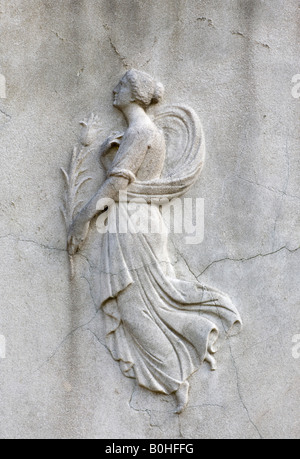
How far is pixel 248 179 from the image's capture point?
5953mm

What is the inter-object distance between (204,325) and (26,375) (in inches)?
47.5

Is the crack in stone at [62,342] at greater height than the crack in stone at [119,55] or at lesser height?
lesser

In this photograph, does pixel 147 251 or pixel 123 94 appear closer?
pixel 147 251

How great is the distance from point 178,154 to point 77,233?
0.87 metres

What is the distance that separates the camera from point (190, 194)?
5.93 m

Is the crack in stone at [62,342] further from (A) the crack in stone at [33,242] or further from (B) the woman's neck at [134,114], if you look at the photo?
(B) the woman's neck at [134,114]

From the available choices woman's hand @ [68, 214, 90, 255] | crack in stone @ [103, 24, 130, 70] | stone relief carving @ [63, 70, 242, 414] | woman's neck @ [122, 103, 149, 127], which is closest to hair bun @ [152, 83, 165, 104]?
stone relief carving @ [63, 70, 242, 414]

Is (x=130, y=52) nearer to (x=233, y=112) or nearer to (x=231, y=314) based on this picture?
(x=233, y=112)

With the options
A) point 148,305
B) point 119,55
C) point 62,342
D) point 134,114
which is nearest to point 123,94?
point 134,114

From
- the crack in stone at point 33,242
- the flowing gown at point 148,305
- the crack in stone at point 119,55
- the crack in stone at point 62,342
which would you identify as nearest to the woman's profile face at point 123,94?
the crack in stone at point 119,55

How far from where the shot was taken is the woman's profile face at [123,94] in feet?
19.5

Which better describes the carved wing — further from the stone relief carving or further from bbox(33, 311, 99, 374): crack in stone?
bbox(33, 311, 99, 374): crack in stone

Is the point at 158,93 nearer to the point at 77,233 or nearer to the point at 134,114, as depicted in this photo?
the point at 134,114

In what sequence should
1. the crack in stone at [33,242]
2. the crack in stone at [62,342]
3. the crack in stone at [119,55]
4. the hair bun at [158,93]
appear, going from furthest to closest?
the crack in stone at [119,55] → the hair bun at [158,93] → the crack in stone at [33,242] → the crack in stone at [62,342]
